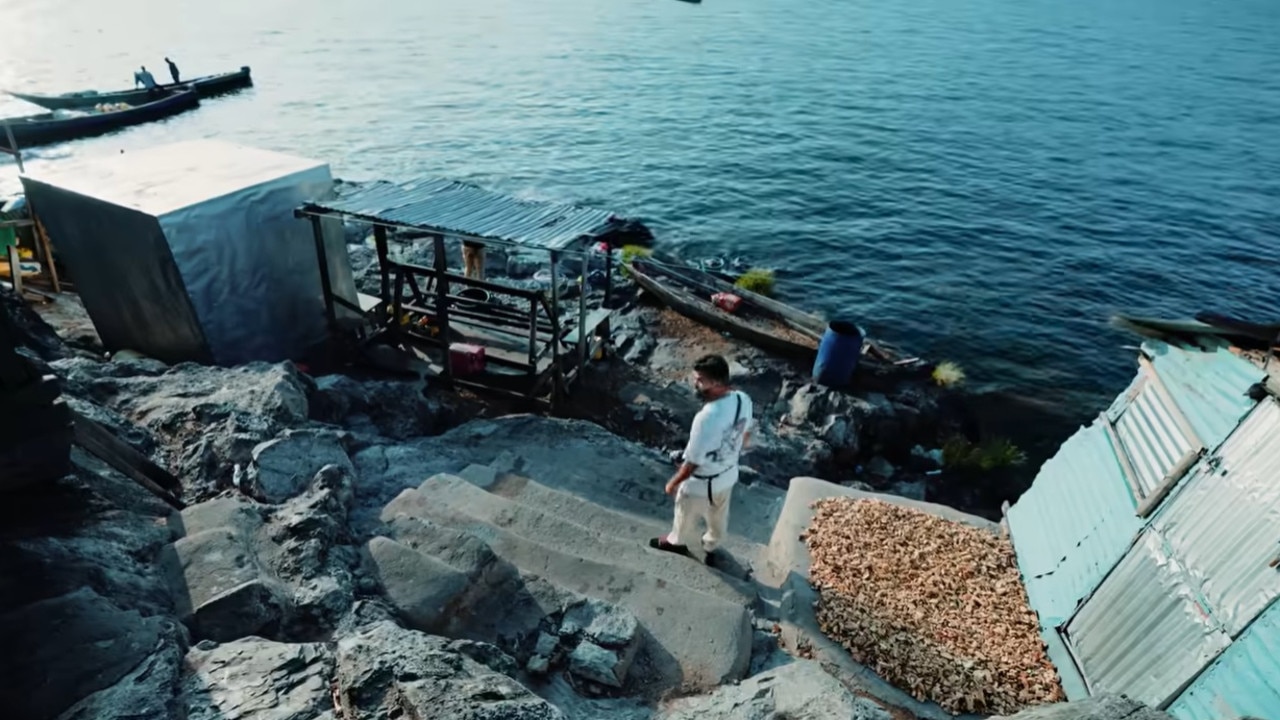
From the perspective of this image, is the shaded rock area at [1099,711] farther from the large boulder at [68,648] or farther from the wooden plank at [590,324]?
the wooden plank at [590,324]

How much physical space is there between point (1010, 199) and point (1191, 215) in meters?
6.01

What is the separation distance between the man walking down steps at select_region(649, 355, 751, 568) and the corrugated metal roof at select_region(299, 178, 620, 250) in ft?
12.9

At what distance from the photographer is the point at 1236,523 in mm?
4992

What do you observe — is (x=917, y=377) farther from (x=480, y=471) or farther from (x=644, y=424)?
(x=480, y=471)

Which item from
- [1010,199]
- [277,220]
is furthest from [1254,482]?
[1010,199]

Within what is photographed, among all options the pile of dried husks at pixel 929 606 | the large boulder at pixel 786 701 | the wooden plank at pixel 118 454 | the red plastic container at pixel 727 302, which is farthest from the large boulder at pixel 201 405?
the red plastic container at pixel 727 302

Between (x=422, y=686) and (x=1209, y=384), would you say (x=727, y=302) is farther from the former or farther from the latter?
(x=422, y=686)

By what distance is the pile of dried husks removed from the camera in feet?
18.7

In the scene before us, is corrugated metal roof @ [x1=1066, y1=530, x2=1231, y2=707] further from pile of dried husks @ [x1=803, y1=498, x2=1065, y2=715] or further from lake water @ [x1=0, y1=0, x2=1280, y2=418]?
lake water @ [x1=0, y1=0, x2=1280, y2=418]

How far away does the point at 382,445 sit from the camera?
782cm

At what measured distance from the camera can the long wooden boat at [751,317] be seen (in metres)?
14.3

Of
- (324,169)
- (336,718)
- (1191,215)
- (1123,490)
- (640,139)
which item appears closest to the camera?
(336,718)

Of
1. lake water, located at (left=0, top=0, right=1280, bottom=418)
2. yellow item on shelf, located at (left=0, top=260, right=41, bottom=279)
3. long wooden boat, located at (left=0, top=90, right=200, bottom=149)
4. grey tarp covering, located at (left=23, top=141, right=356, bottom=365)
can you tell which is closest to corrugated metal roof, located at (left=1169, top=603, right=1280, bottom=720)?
grey tarp covering, located at (left=23, top=141, right=356, bottom=365)

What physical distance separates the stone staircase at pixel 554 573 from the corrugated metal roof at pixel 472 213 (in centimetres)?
321
